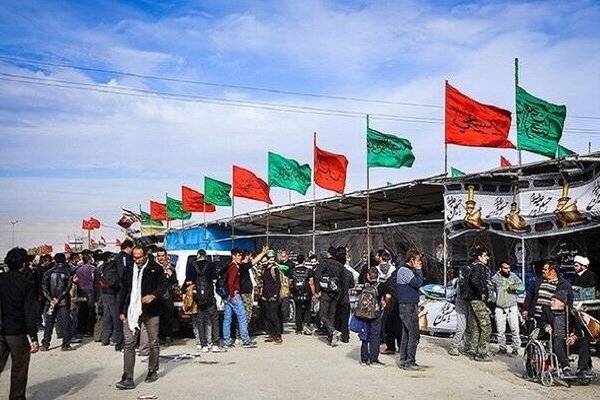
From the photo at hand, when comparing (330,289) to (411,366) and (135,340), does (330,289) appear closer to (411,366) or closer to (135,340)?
(411,366)

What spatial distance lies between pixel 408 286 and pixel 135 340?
12.9 feet

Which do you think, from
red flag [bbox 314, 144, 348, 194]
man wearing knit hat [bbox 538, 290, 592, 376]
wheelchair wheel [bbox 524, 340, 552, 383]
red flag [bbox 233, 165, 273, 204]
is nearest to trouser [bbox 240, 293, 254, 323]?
wheelchair wheel [bbox 524, 340, 552, 383]

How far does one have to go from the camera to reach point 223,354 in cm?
1052

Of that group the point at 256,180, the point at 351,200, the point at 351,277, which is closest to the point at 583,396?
the point at 351,277

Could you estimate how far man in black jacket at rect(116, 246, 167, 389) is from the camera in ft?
25.8

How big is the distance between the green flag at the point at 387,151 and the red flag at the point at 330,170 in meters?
1.92

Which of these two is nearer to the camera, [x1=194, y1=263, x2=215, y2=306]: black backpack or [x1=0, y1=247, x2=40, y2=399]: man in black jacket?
[x1=0, y1=247, x2=40, y2=399]: man in black jacket

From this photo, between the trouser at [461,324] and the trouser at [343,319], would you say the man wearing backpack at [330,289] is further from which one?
the trouser at [461,324]

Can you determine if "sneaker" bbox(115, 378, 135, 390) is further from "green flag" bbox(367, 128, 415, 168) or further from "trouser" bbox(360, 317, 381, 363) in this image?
"green flag" bbox(367, 128, 415, 168)

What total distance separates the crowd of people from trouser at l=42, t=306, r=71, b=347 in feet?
0.06

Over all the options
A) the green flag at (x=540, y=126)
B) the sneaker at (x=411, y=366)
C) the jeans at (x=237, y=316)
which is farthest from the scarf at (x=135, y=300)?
the green flag at (x=540, y=126)

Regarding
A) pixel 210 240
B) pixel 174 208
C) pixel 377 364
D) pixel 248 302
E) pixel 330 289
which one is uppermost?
pixel 174 208

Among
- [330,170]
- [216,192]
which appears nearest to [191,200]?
[216,192]

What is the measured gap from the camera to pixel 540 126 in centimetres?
1213
